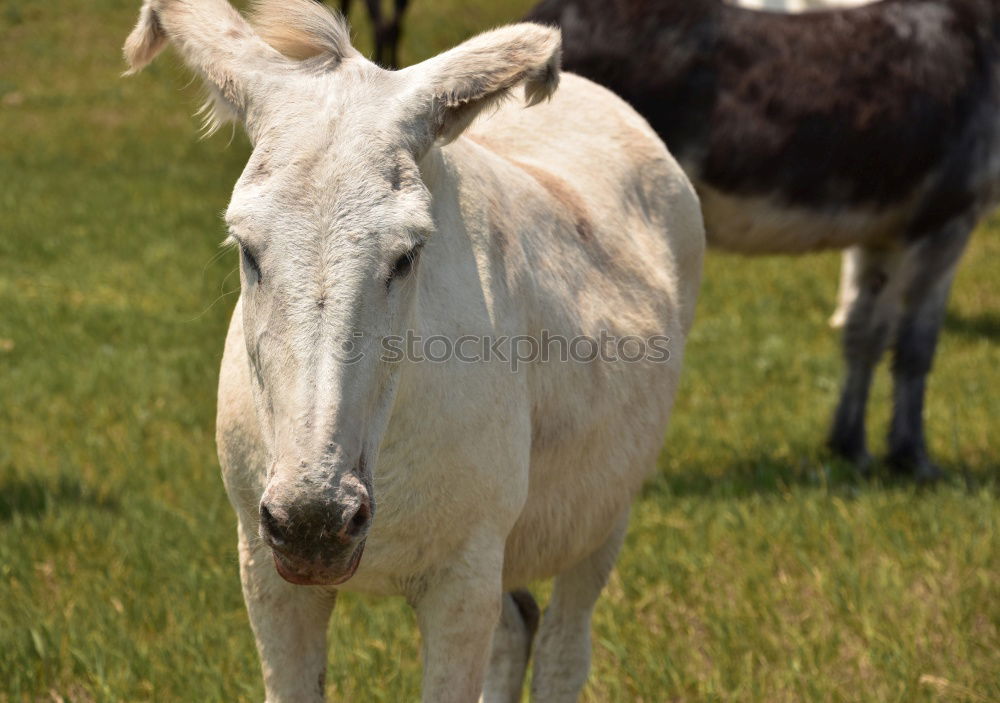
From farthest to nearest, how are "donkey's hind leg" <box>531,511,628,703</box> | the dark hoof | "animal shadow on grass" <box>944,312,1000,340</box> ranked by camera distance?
"animal shadow on grass" <box>944,312,1000,340</box> → the dark hoof → "donkey's hind leg" <box>531,511,628,703</box>

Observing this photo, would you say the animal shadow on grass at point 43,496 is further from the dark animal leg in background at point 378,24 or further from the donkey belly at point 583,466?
the dark animal leg in background at point 378,24

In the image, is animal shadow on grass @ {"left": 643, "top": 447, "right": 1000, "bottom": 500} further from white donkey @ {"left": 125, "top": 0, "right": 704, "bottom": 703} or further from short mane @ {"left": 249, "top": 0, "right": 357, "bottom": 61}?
short mane @ {"left": 249, "top": 0, "right": 357, "bottom": 61}

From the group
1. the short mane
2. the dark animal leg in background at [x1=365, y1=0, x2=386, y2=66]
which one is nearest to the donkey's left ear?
the short mane

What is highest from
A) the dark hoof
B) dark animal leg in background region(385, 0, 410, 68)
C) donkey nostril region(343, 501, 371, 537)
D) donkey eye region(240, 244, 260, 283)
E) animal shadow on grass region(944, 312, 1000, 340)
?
donkey eye region(240, 244, 260, 283)

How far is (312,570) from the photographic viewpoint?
1965mm

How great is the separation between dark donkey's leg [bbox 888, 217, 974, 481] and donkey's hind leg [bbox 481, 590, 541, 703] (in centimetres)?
292

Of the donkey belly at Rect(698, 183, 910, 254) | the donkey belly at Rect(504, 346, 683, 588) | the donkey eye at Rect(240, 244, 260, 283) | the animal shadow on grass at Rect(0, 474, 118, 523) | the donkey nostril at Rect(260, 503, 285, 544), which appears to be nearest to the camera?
the donkey nostril at Rect(260, 503, 285, 544)

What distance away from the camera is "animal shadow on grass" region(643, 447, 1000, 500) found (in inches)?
211

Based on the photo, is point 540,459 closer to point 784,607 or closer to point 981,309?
point 784,607

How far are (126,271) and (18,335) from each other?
6.42 ft

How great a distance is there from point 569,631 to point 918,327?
3301 mm

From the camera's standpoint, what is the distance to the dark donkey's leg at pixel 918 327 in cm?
596

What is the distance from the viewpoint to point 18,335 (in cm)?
789

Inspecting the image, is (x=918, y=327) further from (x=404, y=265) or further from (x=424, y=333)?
(x=404, y=265)
